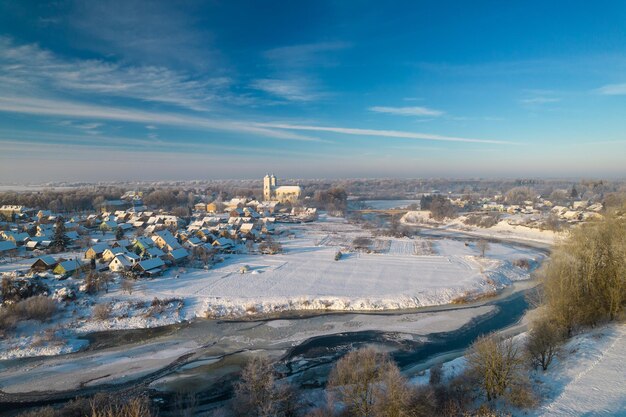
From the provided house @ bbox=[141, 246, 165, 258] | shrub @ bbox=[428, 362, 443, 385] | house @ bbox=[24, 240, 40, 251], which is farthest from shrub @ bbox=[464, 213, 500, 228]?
house @ bbox=[24, 240, 40, 251]

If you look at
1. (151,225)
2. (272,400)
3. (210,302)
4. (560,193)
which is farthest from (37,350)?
(560,193)

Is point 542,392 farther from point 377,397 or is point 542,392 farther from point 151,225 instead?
point 151,225

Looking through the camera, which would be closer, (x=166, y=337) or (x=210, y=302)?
(x=166, y=337)

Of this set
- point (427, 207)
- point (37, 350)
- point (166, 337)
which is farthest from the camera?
point (427, 207)

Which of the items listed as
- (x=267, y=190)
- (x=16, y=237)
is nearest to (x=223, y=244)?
(x=16, y=237)

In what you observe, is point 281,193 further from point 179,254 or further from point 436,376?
point 436,376

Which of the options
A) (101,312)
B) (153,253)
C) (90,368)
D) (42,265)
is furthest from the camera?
(153,253)

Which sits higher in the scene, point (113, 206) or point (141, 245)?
point (113, 206)
